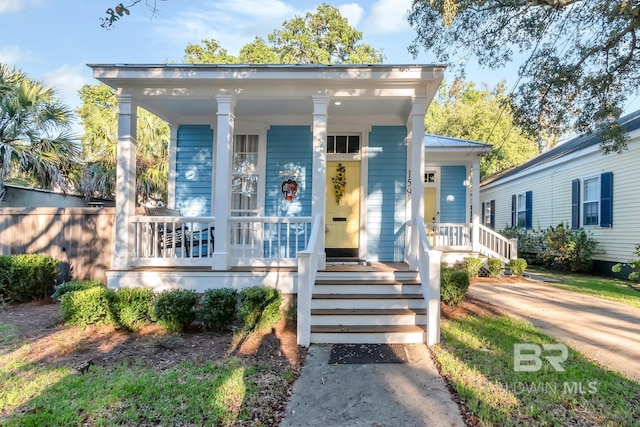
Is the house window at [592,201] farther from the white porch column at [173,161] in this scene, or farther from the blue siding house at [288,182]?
the white porch column at [173,161]

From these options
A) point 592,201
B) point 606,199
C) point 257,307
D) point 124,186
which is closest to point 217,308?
point 257,307

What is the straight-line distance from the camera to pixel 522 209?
50.1ft

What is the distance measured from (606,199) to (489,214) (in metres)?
9.45

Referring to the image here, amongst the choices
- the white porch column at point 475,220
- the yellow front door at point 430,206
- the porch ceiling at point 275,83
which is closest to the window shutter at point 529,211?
the white porch column at point 475,220

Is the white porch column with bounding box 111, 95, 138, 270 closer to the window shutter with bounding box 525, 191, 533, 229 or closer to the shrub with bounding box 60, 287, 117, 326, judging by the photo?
the shrub with bounding box 60, 287, 117, 326

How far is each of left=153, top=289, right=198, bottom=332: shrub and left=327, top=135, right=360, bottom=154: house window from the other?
157 inches

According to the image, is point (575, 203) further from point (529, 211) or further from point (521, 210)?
point (521, 210)

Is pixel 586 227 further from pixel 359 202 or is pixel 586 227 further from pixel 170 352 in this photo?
pixel 170 352

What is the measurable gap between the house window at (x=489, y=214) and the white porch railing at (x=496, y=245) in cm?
928

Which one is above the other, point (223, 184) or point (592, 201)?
point (592, 201)

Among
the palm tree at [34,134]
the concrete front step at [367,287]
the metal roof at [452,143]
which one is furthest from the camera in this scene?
the metal roof at [452,143]

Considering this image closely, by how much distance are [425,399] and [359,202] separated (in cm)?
444

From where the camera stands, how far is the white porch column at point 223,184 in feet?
17.9

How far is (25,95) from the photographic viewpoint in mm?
8242
